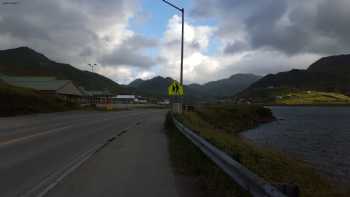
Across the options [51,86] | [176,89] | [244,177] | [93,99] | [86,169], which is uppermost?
[51,86]

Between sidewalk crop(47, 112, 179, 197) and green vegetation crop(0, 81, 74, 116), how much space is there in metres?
34.7

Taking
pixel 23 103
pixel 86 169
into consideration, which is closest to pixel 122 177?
pixel 86 169

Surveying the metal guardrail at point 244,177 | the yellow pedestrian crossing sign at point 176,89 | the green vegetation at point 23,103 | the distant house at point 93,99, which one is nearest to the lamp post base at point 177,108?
the yellow pedestrian crossing sign at point 176,89

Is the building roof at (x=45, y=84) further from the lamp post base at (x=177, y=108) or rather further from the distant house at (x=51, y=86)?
the lamp post base at (x=177, y=108)

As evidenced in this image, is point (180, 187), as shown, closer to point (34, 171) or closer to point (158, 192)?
point (158, 192)

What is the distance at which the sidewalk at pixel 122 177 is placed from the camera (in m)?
7.75

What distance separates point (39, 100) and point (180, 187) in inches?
2079

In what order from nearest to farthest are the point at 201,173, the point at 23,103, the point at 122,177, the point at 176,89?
1. the point at 122,177
2. the point at 201,173
3. the point at 176,89
4. the point at 23,103

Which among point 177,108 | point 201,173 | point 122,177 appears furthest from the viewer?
point 177,108

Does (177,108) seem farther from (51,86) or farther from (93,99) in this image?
(93,99)

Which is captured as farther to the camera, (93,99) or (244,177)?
(93,99)

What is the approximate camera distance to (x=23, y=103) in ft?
171

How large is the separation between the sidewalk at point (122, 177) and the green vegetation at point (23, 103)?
34672mm

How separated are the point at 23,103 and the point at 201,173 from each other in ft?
153
